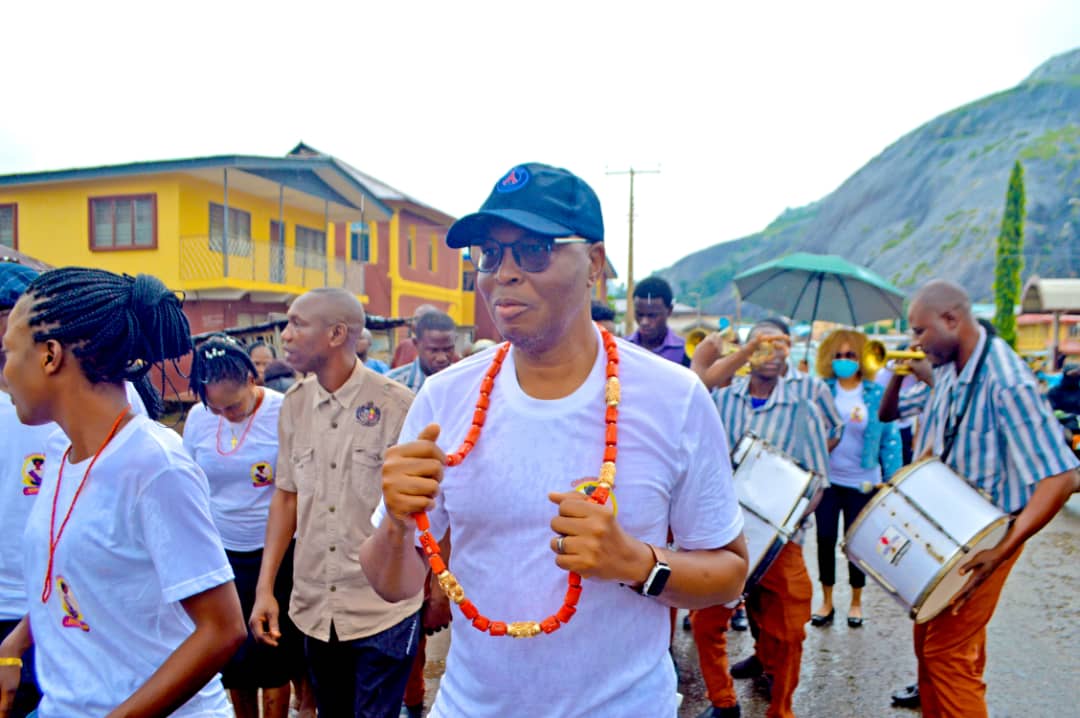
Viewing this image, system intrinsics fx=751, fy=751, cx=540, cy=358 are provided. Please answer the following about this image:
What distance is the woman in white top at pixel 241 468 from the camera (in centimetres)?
377

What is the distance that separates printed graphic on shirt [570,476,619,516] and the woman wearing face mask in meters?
4.37

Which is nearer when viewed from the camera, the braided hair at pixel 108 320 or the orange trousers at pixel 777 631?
the braided hair at pixel 108 320

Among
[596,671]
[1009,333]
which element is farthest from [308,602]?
[1009,333]

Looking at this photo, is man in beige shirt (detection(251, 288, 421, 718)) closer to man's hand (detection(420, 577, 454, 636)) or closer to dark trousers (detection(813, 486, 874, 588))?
man's hand (detection(420, 577, 454, 636))

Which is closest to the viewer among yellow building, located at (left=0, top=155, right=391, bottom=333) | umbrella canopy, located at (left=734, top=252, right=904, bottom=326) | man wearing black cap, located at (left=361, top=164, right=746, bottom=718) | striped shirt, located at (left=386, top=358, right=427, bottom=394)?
man wearing black cap, located at (left=361, top=164, right=746, bottom=718)

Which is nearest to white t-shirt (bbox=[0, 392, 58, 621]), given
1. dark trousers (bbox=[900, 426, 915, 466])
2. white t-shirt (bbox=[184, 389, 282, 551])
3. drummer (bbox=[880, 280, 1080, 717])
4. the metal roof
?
white t-shirt (bbox=[184, 389, 282, 551])

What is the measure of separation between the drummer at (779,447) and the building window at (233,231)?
1727 centimetres

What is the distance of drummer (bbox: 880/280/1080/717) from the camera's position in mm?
3338

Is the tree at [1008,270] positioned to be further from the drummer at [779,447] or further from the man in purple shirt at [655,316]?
the drummer at [779,447]

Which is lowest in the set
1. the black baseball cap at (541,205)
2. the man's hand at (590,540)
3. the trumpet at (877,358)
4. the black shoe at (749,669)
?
the black shoe at (749,669)

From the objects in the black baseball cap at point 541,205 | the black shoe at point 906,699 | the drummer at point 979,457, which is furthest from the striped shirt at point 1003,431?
the black baseball cap at point 541,205

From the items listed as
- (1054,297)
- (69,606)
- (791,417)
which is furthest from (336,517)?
(1054,297)

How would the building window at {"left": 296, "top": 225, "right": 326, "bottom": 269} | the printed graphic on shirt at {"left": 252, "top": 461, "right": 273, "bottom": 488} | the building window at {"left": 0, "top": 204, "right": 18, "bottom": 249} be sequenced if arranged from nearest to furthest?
1. the printed graphic on shirt at {"left": 252, "top": 461, "right": 273, "bottom": 488}
2. the building window at {"left": 0, "top": 204, "right": 18, "bottom": 249}
3. the building window at {"left": 296, "top": 225, "right": 326, "bottom": 269}

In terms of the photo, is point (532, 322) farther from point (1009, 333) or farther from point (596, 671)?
point (1009, 333)
